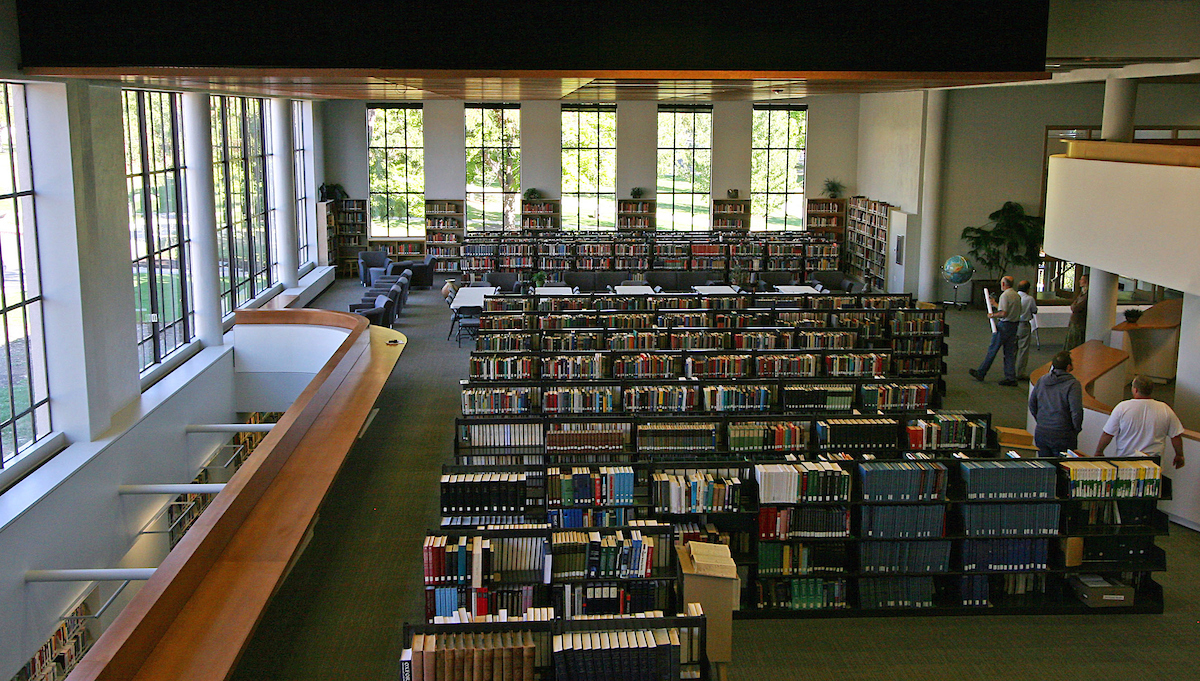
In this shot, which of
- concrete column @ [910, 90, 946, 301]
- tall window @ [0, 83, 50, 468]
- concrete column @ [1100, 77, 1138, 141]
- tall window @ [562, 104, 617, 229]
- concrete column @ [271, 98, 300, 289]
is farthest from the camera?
tall window @ [562, 104, 617, 229]

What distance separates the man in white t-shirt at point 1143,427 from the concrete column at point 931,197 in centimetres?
1162

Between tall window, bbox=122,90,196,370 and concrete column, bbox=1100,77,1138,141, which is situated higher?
concrete column, bbox=1100,77,1138,141

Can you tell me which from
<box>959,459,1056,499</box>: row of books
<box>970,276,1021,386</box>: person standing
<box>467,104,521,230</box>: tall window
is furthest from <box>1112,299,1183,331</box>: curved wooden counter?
<box>467,104,521,230</box>: tall window

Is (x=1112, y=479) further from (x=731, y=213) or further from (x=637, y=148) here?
(x=637, y=148)

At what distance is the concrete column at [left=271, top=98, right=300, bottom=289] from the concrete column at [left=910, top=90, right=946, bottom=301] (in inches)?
480

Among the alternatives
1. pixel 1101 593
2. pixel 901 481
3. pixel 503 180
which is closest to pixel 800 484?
pixel 901 481

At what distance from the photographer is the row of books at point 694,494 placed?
6.72 m

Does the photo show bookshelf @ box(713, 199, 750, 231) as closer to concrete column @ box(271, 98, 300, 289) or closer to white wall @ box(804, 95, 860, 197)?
white wall @ box(804, 95, 860, 197)

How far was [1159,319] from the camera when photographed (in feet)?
44.1

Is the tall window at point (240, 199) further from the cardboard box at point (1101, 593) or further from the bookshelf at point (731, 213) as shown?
the cardboard box at point (1101, 593)

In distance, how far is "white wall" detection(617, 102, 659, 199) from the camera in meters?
23.6

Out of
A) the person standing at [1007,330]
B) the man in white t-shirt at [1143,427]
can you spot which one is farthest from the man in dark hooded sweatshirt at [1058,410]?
the person standing at [1007,330]

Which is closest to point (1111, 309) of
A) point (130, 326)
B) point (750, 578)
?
point (750, 578)

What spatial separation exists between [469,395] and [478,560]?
347 cm
